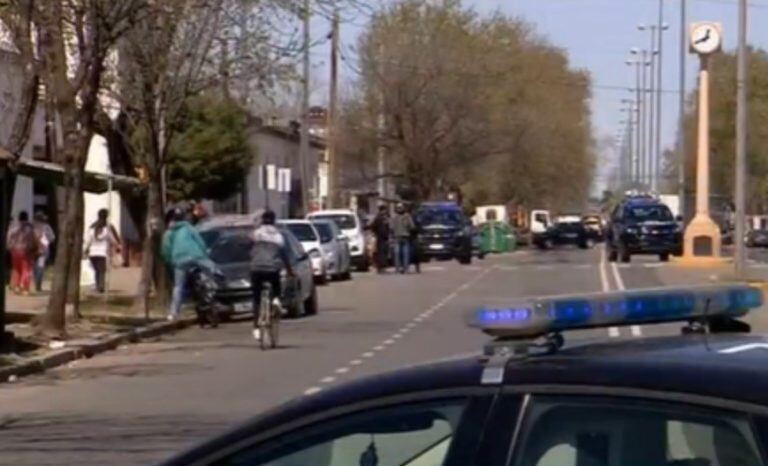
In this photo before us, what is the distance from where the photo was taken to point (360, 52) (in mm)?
78125

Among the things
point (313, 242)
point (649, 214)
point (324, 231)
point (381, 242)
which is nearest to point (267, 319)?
point (313, 242)

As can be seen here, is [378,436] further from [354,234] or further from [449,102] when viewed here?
[449,102]

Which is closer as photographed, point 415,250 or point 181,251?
point 181,251

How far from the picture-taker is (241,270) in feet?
102

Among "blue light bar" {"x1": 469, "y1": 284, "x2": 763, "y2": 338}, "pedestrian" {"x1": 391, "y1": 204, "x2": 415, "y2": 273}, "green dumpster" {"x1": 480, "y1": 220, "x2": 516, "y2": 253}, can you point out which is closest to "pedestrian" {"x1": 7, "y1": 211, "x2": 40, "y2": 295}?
"pedestrian" {"x1": 391, "y1": 204, "x2": 415, "y2": 273}

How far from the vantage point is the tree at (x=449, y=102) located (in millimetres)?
78000

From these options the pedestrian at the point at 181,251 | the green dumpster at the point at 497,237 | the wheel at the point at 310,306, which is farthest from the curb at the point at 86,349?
the green dumpster at the point at 497,237

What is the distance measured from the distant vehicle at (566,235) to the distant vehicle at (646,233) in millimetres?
25503

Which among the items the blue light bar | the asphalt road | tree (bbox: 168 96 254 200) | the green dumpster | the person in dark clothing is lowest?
the asphalt road

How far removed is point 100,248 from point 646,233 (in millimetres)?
27749

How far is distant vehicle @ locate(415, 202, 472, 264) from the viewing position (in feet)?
198

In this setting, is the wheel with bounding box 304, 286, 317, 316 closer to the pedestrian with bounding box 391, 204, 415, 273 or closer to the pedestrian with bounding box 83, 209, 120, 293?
the pedestrian with bounding box 83, 209, 120, 293

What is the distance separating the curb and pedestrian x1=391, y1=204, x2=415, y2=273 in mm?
21106

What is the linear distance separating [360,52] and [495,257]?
11.0 metres
